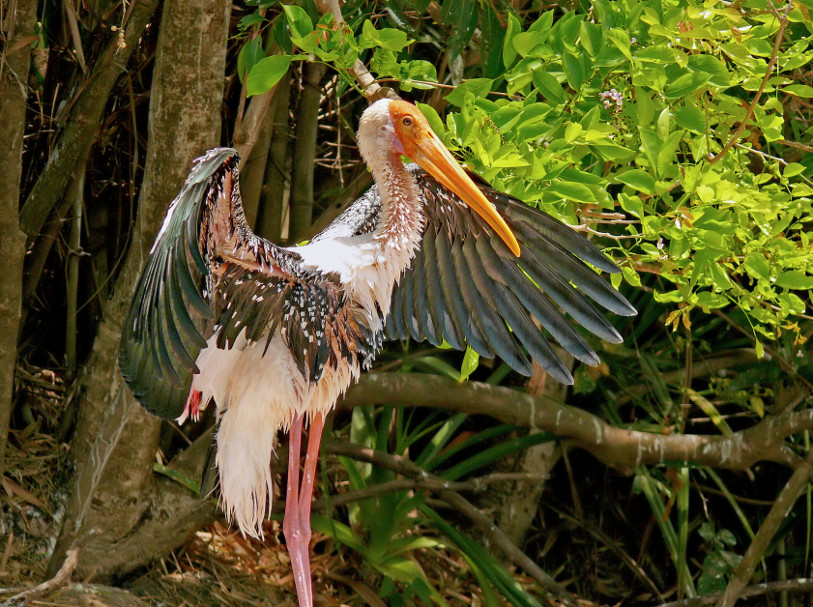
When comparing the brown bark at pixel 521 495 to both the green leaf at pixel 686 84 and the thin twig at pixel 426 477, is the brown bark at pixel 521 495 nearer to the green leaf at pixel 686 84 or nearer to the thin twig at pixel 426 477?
the thin twig at pixel 426 477

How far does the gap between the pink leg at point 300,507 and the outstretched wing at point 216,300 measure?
0.36 metres

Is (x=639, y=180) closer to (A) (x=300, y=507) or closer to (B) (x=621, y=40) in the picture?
(B) (x=621, y=40)

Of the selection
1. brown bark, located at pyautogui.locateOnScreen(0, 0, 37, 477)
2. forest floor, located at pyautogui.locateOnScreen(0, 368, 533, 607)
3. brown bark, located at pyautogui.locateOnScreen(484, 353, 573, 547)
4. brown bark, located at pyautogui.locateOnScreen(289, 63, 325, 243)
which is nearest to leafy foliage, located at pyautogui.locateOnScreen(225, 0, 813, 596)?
brown bark, located at pyautogui.locateOnScreen(0, 0, 37, 477)

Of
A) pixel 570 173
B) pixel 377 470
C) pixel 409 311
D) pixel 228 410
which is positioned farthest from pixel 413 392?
pixel 570 173

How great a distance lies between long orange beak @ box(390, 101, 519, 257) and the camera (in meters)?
2.76

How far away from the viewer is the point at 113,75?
360 centimetres

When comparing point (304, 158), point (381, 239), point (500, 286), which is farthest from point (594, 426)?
point (381, 239)

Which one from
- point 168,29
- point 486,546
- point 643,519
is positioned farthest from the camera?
point 643,519

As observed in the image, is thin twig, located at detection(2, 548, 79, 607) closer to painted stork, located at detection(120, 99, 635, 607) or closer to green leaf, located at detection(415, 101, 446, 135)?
painted stork, located at detection(120, 99, 635, 607)

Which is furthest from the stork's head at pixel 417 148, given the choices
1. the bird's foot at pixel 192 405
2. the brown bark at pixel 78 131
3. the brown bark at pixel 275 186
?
the brown bark at pixel 275 186

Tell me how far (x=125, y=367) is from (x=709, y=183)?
1601mm

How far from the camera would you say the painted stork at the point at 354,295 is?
258cm

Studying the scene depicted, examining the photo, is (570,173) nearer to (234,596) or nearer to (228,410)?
(228,410)

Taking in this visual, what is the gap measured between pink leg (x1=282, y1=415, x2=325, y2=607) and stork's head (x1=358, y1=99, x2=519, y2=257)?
33.1 inches
